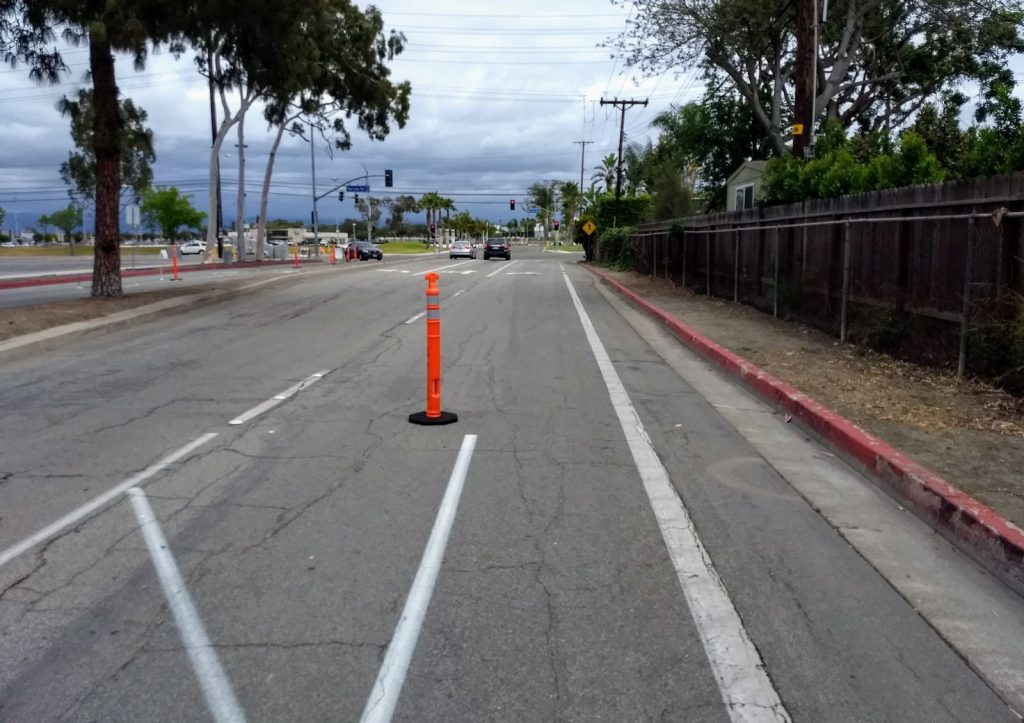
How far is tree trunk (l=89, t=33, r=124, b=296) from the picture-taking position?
62.1 ft

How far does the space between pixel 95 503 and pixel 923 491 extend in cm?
544

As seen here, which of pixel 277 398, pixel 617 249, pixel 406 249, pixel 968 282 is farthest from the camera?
pixel 406 249

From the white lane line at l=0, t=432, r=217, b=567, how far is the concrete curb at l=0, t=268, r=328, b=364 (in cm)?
673

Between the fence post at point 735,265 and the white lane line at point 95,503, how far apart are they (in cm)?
1329

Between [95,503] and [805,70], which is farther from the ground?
[805,70]

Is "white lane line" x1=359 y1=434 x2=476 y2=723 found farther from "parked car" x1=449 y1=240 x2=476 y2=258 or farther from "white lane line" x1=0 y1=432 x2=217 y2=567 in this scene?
"parked car" x1=449 y1=240 x2=476 y2=258

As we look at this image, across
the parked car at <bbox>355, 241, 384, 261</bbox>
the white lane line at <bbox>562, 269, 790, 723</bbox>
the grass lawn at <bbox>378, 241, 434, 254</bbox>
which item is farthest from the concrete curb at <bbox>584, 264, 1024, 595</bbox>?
the grass lawn at <bbox>378, 241, 434, 254</bbox>

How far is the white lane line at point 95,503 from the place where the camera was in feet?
16.2

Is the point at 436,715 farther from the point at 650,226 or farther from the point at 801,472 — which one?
the point at 650,226

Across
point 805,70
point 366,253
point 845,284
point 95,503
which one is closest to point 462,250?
point 366,253

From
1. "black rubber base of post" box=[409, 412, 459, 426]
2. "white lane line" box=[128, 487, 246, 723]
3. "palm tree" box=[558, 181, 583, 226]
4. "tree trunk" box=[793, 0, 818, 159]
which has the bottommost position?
"white lane line" box=[128, 487, 246, 723]

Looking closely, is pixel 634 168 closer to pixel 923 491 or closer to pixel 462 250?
pixel 462 250

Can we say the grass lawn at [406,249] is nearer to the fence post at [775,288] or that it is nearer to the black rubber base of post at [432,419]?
the fence post at [775,288]

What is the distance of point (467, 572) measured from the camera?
4.64 metres
